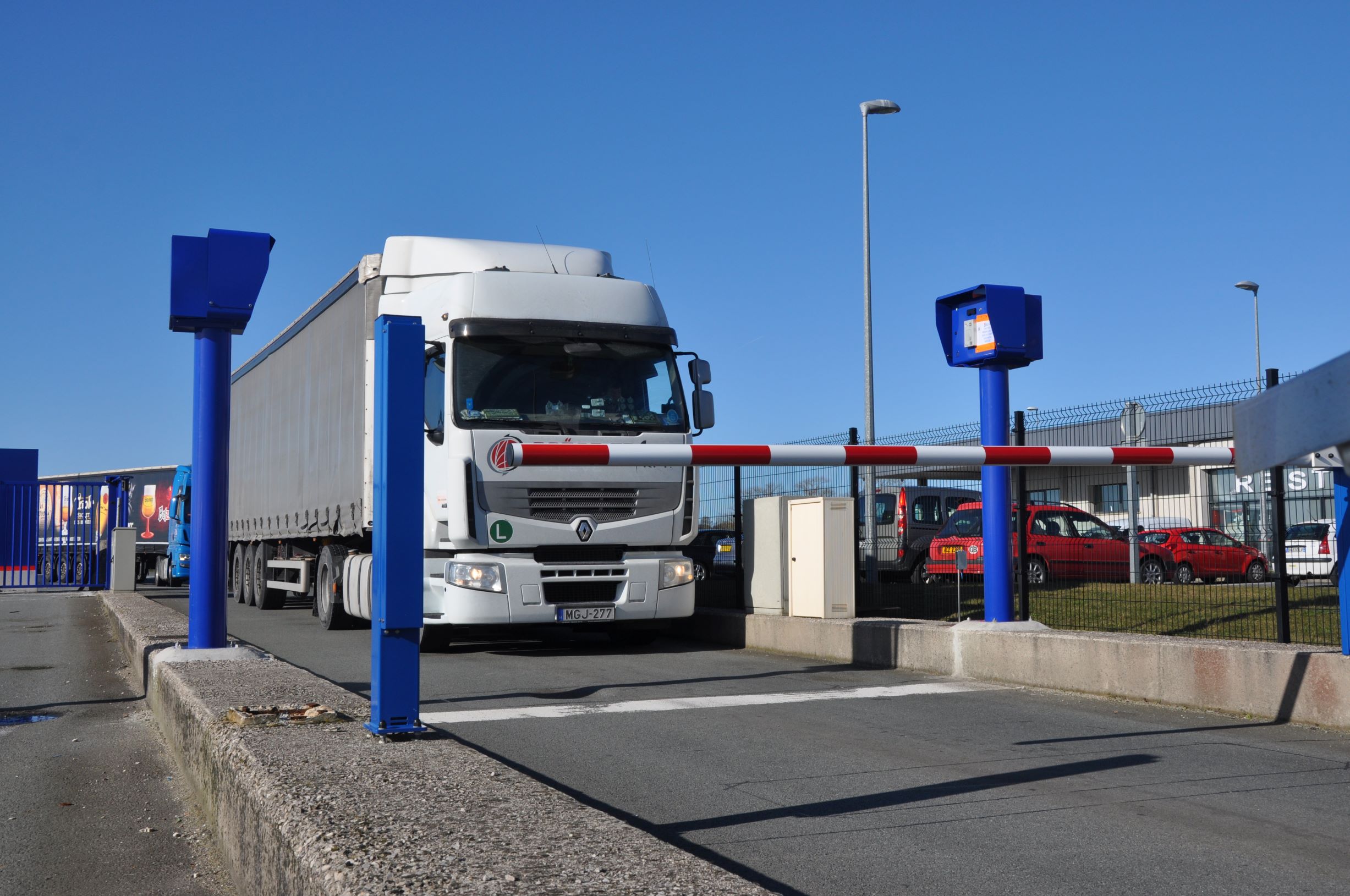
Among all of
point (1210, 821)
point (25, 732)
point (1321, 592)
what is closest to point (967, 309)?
point (1321, 592)

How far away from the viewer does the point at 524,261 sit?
12.5 meters

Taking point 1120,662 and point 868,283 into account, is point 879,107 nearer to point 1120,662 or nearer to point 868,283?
point 868,283

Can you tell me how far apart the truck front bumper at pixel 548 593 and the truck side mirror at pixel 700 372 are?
165 cm

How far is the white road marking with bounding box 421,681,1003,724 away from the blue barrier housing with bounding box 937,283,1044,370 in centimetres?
249

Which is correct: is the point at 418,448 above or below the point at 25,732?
above

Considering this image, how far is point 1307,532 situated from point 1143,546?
4.07 m

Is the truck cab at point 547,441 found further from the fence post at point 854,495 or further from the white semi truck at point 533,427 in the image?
the fence post at point 854,495

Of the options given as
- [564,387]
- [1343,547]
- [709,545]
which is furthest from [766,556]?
[1343,547]

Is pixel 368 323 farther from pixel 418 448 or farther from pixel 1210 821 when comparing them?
pixel 1210 821

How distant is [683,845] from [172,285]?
538cm

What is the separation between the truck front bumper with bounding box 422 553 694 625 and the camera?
11.2m

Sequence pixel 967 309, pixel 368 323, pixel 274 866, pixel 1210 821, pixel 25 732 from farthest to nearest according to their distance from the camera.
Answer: pixel 368 323, pixel 967 309, pixel 25 732, pixel 1210 821, pixel 274 866

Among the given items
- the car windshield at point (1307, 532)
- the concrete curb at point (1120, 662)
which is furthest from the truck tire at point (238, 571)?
the car windshield at point (1307, 532)

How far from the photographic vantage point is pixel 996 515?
977 centimetres
